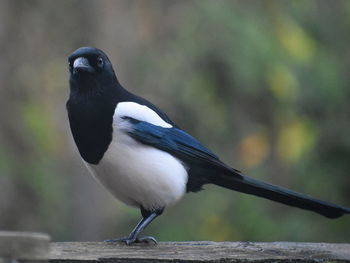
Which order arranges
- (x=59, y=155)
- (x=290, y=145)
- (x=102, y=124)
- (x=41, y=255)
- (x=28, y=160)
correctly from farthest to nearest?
(x=59, y=155)
(x=28, y=160)
(x=290, y=145)
(x=102, y=124)
(x=41, y=255)

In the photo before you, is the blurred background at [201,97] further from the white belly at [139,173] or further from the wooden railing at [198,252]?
the wooden railing at [198,252]

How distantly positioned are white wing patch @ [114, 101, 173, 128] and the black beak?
0.20 metres

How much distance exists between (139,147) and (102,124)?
0.19 m

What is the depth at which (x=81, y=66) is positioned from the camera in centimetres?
376

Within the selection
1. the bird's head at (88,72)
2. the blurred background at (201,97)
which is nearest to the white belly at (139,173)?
the bird's head at (88,72)

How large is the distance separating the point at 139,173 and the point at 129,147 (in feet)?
0.42

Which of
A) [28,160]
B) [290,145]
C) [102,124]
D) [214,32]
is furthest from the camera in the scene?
[28,160]

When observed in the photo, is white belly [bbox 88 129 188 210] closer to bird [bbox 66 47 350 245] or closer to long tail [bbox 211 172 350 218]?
bird [bbox 66 47 350 245]

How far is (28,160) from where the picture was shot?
357 inches

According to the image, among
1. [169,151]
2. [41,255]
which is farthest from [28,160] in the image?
[41,255]

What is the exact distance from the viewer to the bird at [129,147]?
147 inches

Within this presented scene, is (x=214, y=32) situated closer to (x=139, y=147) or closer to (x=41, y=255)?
(x=139, y=147)

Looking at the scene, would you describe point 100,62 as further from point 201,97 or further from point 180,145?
point 201,97

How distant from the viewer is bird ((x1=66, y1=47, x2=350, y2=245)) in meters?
3.74
